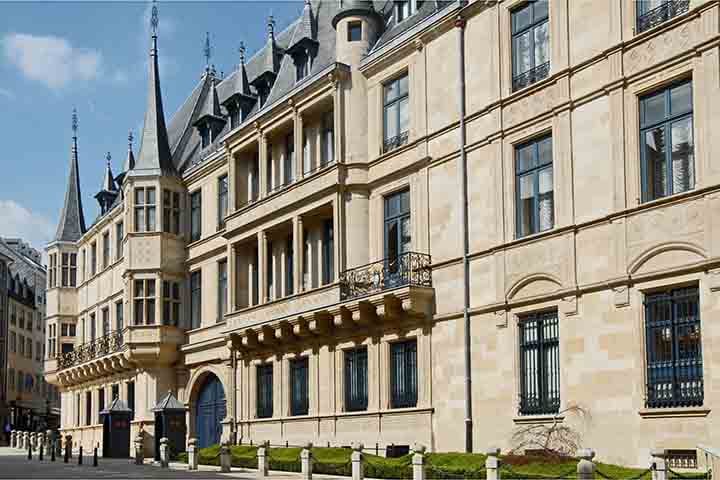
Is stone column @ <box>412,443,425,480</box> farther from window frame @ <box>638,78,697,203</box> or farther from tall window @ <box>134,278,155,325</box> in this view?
tall window @ <box>134,278,155,325</box>

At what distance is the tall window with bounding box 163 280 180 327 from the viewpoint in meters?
45.6

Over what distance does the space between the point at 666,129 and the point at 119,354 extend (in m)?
30.8

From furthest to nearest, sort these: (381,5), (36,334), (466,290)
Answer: (36,334)
(381,5)
(466,290)

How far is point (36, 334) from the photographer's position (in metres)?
102

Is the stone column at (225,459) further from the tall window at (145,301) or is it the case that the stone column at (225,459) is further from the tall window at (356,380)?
the tall window at (145,301)

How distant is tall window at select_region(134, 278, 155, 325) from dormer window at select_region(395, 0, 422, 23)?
17.6 metres

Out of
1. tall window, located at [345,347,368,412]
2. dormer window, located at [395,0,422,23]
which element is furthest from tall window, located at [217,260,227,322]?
dormer window, located at [395,0,422,23]

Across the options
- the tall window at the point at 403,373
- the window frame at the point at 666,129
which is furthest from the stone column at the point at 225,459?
the window frame at the point at 666,129

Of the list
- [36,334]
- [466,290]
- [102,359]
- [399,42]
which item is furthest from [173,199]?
[36,334]

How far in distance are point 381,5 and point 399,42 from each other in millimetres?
5371

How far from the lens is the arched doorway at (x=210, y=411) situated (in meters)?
42.3

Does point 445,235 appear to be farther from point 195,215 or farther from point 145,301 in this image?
point 145,301

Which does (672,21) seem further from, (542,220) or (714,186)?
(542,220)

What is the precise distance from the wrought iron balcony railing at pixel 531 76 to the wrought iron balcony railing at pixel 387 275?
5.50m
